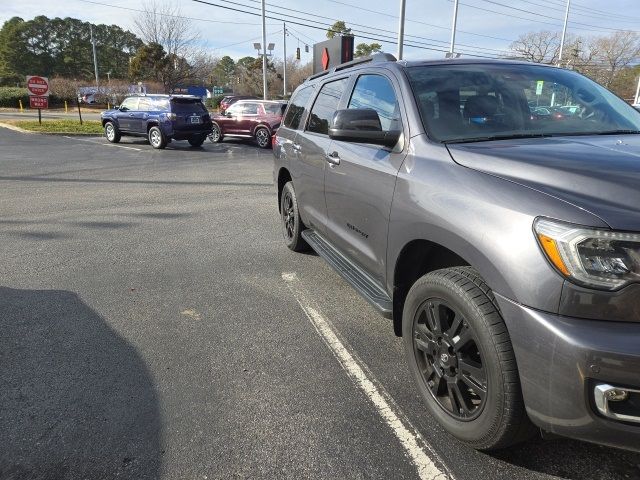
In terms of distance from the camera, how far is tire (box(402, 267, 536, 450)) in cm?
201

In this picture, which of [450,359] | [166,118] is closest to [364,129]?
[450,359]

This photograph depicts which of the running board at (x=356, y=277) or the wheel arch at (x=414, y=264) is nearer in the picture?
the wheel arch at (x=414, y=264)

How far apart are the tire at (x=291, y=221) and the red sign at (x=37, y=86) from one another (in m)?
22.3

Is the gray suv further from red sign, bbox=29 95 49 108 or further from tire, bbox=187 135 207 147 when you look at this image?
red sign, bbox=29 95 49 108

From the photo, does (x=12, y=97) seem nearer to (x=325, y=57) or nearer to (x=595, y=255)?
(x=325, y=57)

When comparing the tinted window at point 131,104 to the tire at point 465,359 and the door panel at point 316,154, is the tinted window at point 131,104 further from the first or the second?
the tire at point 465,359

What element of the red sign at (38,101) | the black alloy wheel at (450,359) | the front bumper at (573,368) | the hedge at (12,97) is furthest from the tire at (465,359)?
the hedge at (12,97)

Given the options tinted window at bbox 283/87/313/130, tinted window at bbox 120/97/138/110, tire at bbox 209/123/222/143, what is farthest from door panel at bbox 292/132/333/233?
tire at bbox 209/123/222/143

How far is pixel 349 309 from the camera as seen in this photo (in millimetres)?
4082

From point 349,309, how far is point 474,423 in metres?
1.92

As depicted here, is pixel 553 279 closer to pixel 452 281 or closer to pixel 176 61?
pixel 452 281

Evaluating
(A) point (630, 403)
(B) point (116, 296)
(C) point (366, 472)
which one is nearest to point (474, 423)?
(C) point (366, 472)

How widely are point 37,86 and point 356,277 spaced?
82.3 feet

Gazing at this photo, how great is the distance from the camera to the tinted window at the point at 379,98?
124 inches
